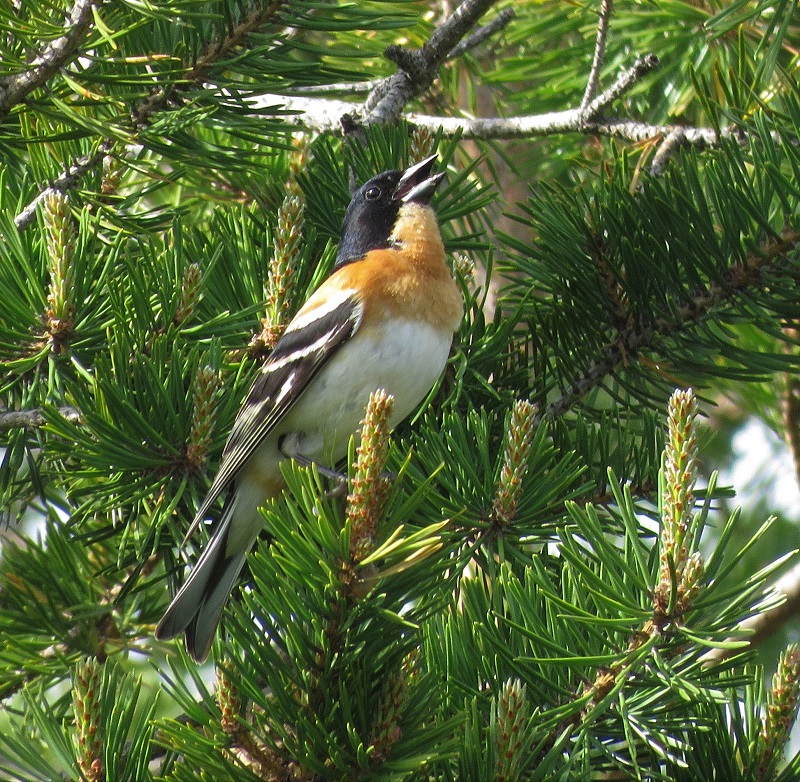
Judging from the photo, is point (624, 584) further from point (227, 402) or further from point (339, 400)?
point (339, 400)

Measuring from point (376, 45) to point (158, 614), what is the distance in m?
2.87

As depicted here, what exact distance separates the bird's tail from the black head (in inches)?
49.7

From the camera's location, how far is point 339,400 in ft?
11.4

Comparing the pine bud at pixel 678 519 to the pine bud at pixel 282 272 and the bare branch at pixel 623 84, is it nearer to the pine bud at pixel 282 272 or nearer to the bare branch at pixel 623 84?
the pine bud at pixel 282 272

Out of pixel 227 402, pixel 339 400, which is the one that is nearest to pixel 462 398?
pixel 339 400

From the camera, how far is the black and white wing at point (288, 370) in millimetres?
3014

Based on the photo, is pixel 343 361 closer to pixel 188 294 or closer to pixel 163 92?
pixel 188 294

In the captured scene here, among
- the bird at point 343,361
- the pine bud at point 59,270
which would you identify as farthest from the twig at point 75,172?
the bird at point 343,361

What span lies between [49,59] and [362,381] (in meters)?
1.45

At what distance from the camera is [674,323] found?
292cm

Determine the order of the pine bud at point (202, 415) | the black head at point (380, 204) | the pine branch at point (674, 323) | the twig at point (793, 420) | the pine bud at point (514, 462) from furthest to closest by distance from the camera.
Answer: the twig at point (793, 420)
the black head at point (380, 204)
the pine branch at point (674, 323)
the pine bud at point (202, 415)
the pine bud at point (514, 462)

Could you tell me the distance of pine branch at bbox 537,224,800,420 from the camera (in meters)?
2.82

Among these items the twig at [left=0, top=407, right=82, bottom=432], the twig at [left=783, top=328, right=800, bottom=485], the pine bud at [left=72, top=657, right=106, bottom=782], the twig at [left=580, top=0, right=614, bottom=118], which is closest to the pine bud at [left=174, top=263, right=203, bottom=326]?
the twig at [left=0, top=407, right=82, bottom=432]

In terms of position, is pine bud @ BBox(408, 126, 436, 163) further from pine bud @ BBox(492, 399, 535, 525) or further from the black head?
pine bud @ BBox(492, 399, 535, 525)
